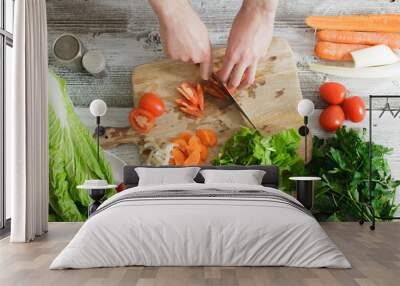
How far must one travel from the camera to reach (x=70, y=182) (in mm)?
6891

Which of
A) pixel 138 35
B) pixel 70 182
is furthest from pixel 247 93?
pixel 70 182

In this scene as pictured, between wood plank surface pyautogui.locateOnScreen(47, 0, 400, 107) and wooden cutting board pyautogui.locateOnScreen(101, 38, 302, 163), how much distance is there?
159mm

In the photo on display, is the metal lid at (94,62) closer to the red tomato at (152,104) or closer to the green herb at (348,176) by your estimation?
the red tomato at (152,104)

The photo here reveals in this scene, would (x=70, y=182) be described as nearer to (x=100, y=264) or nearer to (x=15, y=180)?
(x=15, y=180)

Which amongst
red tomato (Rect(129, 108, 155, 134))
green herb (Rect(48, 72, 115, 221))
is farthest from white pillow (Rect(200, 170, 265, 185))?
green herb (Rect(48, 72, 115, 221))

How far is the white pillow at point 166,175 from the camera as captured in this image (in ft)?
20.6

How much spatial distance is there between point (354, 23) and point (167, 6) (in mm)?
2178

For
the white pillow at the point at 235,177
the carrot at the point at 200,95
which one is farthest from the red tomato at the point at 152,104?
the white pillow at the point at 235,177

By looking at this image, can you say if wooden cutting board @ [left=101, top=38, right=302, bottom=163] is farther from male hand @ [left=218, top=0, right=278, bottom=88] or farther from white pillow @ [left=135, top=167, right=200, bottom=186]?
white pillow @ [left=135, top=167, right=200, bottom=186]

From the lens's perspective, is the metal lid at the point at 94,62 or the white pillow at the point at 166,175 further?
the metal lid at the point at 94,62

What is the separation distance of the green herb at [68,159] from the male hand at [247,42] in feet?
5.73

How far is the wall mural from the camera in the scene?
6.86 m

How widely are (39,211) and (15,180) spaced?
1.70ft

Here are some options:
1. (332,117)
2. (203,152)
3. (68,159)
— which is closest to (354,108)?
(332,117)
